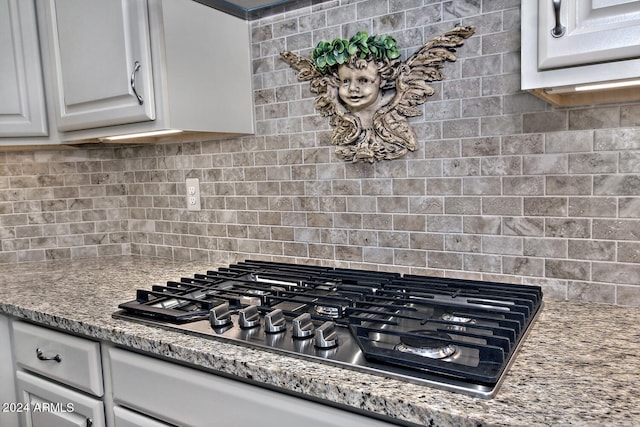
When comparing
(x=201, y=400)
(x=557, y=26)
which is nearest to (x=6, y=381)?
(x=201, y=400)

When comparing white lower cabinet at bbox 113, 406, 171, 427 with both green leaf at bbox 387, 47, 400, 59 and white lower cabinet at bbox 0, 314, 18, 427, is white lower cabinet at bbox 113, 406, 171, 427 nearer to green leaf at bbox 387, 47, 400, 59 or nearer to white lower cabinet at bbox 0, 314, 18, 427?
white lower cabinet at bbox 0, 314, 18, 427

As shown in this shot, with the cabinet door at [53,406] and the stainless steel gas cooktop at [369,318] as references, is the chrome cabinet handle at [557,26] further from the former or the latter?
the cabinet door at [53,406]

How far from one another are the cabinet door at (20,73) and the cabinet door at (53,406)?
0.93m

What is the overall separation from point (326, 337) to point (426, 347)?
7.8 inches

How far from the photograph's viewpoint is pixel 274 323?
1.04 metres

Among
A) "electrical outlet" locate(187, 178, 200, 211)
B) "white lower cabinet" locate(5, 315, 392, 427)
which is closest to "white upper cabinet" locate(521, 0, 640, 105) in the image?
"white lower cabinet" locate(5, 315, 392, 427)

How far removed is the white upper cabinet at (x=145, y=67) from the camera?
58.8 inches

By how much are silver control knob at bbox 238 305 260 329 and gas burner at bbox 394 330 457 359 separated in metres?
0.34

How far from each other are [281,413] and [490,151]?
0.89 meters

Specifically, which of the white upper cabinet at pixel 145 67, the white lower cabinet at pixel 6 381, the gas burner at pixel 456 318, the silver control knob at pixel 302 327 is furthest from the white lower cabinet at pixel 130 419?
the white upper cabinet at pixel 145 67

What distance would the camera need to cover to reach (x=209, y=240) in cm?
198

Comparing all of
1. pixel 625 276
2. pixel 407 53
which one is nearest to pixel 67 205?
pixel 407 53

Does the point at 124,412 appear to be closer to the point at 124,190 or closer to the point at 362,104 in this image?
the point at 362,104

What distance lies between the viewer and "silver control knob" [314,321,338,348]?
3.10 feet
